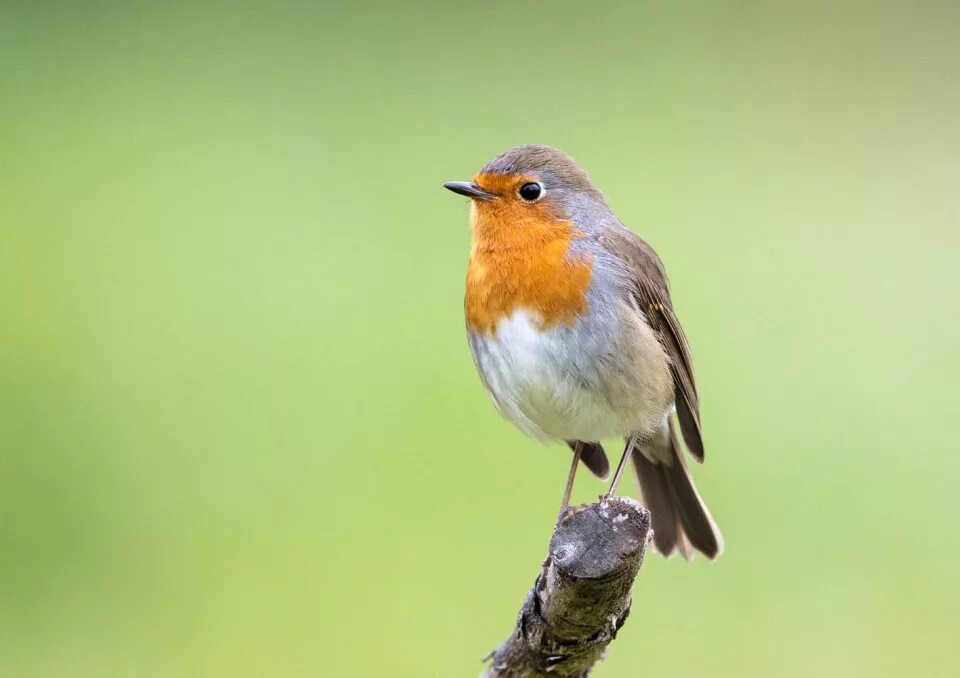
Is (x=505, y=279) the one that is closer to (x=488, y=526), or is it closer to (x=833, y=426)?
(x=488, y=526)

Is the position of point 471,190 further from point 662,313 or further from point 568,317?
point 662,313

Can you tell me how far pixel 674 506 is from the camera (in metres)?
4.04

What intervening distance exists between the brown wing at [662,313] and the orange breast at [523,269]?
0.46ft

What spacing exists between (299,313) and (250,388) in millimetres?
398

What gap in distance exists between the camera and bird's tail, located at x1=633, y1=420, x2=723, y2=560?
3994mm

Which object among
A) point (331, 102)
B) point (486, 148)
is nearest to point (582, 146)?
point (486, 148)

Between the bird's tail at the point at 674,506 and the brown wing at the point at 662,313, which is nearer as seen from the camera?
the brown wing at the point at 662,313

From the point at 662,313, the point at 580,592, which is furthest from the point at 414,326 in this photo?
the point at 580,592

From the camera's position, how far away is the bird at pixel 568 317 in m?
3.50

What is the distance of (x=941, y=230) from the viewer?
6.25 meters

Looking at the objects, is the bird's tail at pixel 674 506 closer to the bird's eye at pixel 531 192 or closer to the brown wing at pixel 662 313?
the brown wing at pixel 662 313

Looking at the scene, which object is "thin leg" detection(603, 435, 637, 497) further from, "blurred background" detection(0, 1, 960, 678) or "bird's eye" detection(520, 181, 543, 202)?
"blurred background" detection(0, 1, 960, 678)

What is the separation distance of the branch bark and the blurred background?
1.27m

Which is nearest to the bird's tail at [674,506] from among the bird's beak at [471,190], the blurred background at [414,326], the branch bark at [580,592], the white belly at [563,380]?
the white belly at [563,380]
